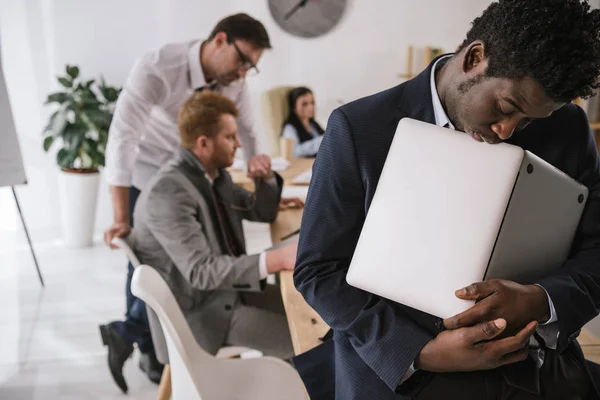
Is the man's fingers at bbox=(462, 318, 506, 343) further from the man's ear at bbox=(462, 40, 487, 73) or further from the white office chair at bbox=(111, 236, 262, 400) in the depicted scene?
the white office chair at bbox=(111, 236, 262, 400)

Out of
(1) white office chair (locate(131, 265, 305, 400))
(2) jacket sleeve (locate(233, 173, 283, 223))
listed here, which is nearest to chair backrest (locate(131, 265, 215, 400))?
(1) white office chair (locate(131, 265, 305, 400))

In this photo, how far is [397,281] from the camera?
2.10ft

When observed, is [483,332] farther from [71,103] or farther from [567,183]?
[71,103]

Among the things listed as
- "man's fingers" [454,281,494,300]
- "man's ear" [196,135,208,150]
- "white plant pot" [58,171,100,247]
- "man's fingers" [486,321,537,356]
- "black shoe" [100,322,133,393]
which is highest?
"man's fingers" [454,281,494,300]

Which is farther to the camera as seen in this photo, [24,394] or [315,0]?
[315,0]

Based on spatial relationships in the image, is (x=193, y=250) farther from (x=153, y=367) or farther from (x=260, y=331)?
(x=153, y=367)

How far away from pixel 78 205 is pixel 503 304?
372cm

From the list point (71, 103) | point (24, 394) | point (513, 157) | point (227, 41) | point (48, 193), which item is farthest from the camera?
point (48, 193)

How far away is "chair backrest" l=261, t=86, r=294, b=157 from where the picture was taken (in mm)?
3953

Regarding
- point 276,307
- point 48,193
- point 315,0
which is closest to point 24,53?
point 48,193

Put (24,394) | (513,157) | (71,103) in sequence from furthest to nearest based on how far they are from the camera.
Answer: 1. (71,103)
2. (24,394)
3. (513,157)

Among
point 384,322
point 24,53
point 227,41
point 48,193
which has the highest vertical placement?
point 227,41

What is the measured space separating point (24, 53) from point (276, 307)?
3.06 meters

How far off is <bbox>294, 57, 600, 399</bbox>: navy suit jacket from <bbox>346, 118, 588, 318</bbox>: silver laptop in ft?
0.18
